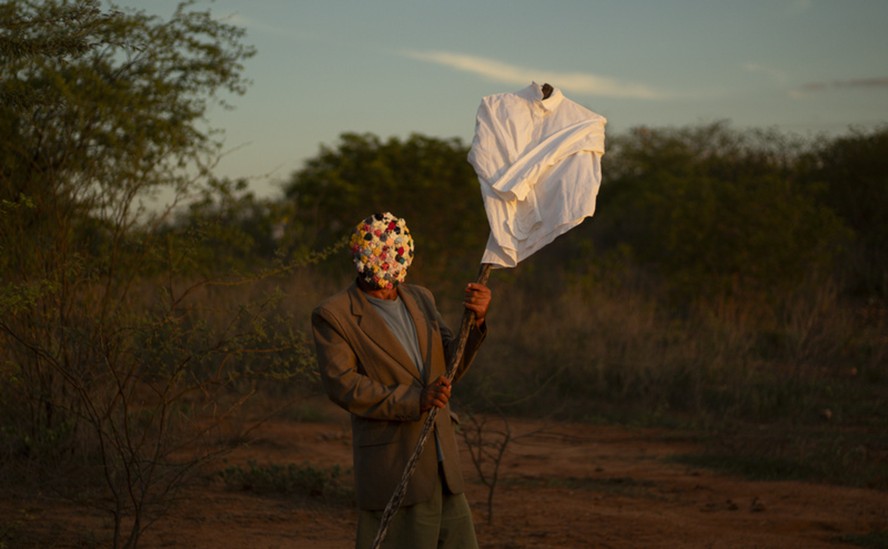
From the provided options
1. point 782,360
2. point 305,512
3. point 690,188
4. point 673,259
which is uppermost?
point 690,188

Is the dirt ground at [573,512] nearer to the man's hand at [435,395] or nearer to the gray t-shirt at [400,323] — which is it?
the gray t-shirt at [400,323]

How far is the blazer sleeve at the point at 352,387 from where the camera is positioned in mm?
3494

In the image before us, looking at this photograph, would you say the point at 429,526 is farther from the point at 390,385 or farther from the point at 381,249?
the point at 381,249

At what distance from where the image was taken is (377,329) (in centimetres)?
364

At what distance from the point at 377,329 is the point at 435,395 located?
1.13 ft

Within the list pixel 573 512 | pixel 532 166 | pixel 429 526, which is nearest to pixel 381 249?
pixel 532 166

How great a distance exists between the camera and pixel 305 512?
6758 mm

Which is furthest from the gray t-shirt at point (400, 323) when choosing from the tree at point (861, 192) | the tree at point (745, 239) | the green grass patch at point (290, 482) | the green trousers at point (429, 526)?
the tree at point (861, 192)

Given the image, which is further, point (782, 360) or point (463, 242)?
point (463, 242)

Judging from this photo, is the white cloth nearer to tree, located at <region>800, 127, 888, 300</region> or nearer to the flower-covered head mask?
the flower-covered head mask

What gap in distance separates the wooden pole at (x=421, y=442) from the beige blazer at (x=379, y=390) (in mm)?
58

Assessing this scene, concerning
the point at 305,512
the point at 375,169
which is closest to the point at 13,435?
the point at 305,512

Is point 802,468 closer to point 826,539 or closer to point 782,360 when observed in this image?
point 826,539

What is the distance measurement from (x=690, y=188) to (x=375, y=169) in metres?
4.87
